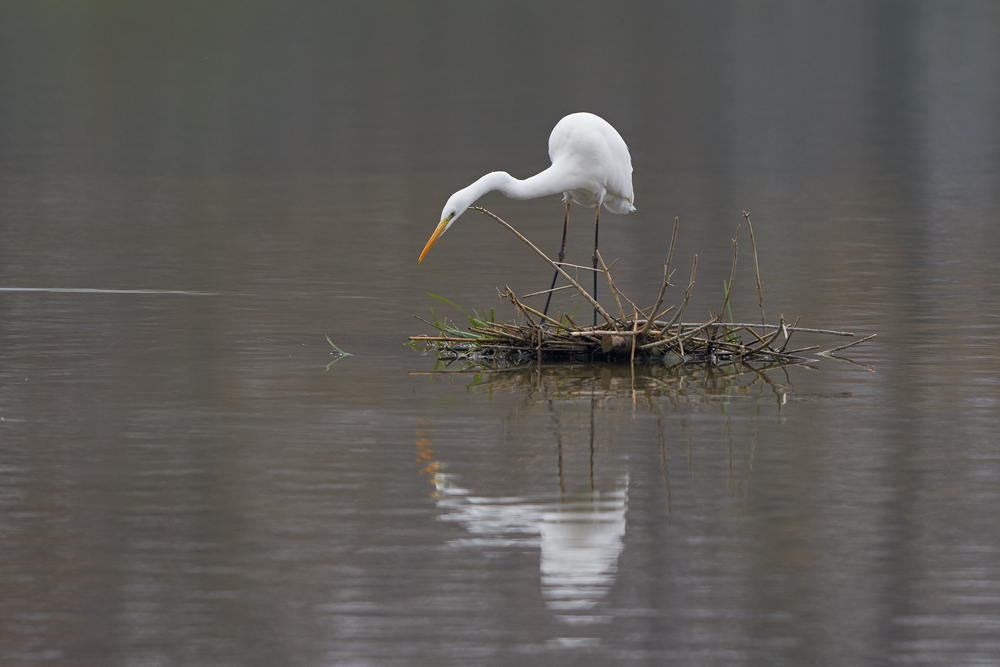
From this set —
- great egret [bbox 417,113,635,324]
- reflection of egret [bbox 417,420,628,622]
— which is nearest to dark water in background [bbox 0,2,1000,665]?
reflection of egret [bbox 417,420,628,622]

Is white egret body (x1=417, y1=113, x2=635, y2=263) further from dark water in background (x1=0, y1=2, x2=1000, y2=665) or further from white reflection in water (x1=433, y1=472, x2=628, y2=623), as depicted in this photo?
white reflection in water (x1=433, y1=472, x2=628, y2=623)

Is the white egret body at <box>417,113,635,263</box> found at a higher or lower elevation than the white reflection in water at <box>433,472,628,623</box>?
higher

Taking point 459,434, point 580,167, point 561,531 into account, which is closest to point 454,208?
point 580,167

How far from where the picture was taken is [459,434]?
8.71 m

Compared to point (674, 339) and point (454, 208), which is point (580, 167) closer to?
point (454, 208)

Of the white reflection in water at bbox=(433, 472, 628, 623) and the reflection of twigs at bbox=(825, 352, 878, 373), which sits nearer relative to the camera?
the white reflection in water at bbox=(433, 472, 628, 623)

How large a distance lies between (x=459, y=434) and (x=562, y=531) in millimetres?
1860

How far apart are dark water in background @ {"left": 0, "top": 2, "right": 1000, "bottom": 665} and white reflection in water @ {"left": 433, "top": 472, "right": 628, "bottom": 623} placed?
22 mm

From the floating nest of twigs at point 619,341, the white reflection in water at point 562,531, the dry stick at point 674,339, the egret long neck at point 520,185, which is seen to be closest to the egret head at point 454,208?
the egret long neck at point 520,185

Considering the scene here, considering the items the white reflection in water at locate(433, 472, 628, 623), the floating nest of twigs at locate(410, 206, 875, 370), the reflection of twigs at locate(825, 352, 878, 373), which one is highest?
the floating nest of twigs at locate(410, 206, 875, 370)

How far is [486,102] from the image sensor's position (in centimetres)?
3491

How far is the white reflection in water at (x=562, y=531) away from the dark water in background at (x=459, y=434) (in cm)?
2

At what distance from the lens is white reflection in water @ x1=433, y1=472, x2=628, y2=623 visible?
6285mm

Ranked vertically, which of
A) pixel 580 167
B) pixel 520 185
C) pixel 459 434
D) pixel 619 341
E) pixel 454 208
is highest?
pixel 580 167
